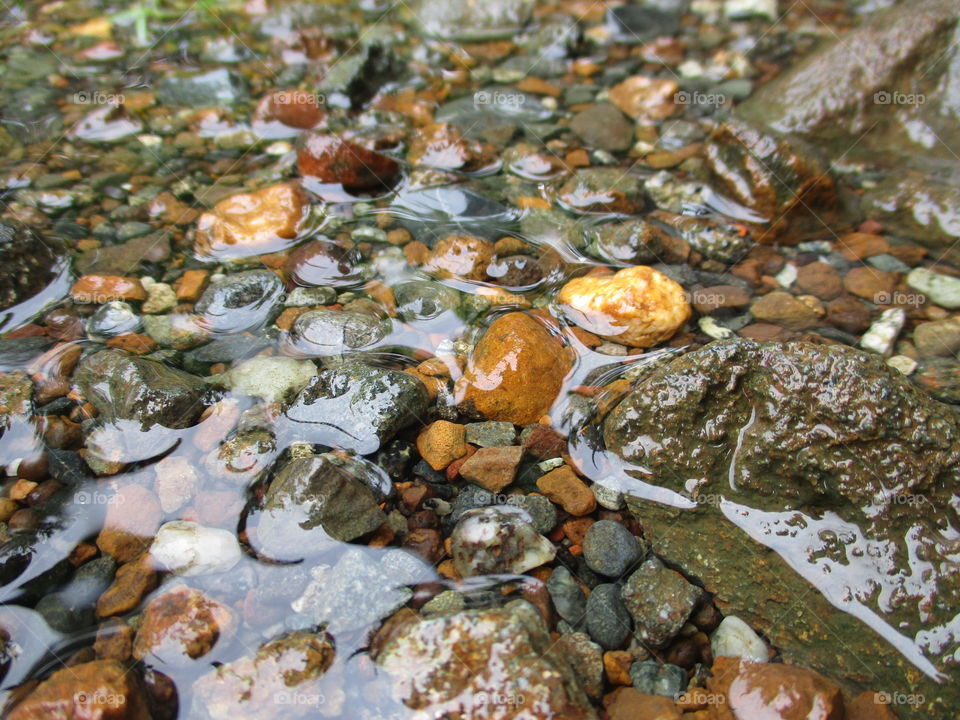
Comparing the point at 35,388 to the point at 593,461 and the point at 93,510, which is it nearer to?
the point at 93,510

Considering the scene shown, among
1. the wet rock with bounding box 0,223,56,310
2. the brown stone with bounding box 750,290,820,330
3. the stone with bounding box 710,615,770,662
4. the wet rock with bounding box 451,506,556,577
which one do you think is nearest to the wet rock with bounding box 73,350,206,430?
the wet rock with bounding box 0,223,56,310

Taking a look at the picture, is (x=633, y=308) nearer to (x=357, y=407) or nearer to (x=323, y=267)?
(x=357, y=407)

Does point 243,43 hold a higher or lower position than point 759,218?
higher

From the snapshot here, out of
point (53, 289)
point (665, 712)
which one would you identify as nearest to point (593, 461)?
point (665, 712)

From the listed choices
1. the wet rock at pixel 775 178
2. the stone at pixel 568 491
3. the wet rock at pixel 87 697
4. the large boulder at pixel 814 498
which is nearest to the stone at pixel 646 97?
the wet rock at pixel 775 178

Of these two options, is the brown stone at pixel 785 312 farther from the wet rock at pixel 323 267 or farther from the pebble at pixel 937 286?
the wet rock at pixel 323 267

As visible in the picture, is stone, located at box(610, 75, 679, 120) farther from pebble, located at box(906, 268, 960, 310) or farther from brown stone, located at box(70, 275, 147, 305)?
brown stone, located at box(70, 275, 147, 305)

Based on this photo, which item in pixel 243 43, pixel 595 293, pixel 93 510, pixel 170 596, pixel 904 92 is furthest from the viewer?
pixel 243 43
